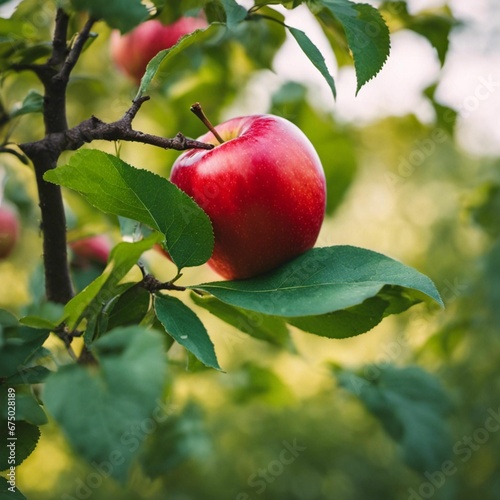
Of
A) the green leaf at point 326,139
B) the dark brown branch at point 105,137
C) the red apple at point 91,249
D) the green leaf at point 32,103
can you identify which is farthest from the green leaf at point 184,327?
the green leaf at point 326,139

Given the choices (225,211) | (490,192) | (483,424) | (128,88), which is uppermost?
(225,211)

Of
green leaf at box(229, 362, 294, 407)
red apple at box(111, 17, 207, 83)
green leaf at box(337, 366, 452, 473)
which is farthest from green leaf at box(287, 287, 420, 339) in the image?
red apple at box(111, 17, 207, 83)

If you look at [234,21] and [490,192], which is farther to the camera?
[490,192]

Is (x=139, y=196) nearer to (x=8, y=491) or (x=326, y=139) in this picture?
(x=8, y=491)

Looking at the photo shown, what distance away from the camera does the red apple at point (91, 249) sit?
825mm

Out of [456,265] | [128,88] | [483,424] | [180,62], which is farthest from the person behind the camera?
[456,265]

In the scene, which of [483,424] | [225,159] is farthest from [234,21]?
[483,424]

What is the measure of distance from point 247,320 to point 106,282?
0.15 metres

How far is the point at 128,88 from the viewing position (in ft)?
3.75

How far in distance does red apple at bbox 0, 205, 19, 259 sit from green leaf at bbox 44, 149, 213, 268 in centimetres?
61

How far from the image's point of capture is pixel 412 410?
2.82ft

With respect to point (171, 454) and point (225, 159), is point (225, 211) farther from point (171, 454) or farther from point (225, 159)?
point (171, 454)

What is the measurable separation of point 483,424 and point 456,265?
0.61 m

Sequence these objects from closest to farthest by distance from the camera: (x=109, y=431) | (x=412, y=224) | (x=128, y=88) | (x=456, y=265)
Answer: (x=109, y=431), (x=128, y=88), (x=456, y=265), (x=412, y=224)
